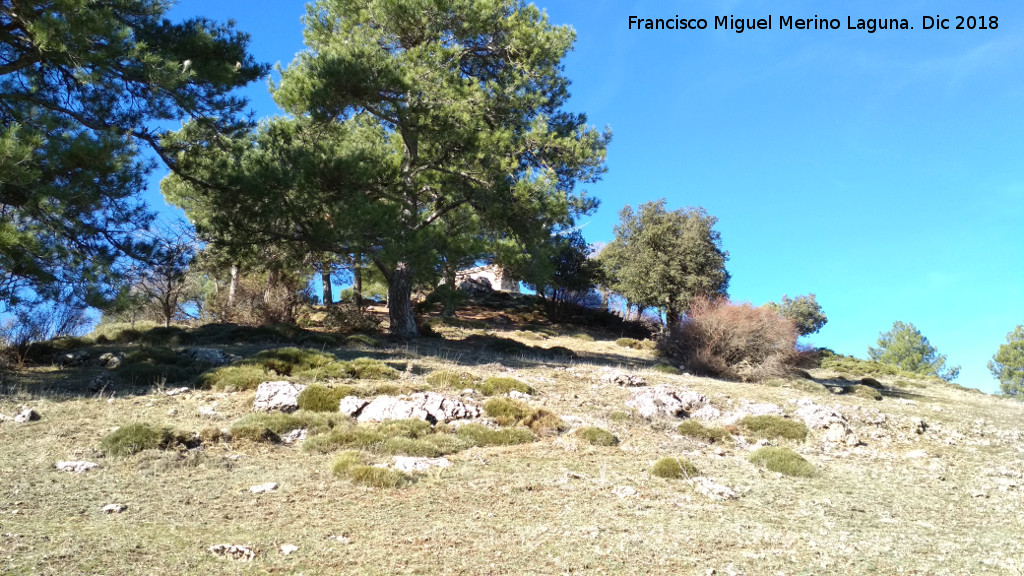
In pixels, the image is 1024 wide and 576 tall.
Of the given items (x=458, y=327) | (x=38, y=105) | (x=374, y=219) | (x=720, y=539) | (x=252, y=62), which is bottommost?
(x=720, y=539)

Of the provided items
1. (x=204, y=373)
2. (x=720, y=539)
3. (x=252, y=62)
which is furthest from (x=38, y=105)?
(x=720, y=539)

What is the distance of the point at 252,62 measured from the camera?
609 inches

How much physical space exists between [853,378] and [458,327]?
705 inches

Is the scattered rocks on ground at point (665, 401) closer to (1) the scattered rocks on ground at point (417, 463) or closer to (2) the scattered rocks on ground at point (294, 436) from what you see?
(1) the scattered rocks on ground at point (417, 463)

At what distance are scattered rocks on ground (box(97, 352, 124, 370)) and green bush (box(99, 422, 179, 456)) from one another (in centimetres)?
559

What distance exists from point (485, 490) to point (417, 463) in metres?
1.24

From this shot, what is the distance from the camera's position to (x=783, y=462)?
9680 mm

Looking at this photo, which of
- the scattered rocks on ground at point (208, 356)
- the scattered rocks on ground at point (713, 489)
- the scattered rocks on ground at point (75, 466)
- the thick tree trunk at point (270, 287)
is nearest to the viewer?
the scattered rocks on ground at point (75, 466)

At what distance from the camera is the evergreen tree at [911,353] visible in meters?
56.3

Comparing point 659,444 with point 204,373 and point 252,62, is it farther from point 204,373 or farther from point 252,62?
point 252,62

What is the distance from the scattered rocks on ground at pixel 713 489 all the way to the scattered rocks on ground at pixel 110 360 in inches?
468

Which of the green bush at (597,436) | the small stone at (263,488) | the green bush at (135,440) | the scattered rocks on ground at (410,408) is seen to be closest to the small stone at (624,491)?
the green bush at (597,436)

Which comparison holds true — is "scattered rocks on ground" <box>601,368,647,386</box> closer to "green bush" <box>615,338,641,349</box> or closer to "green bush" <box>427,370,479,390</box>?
"green bush" <box>427,370,479,390</box>

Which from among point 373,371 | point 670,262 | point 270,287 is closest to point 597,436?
point 373,371
